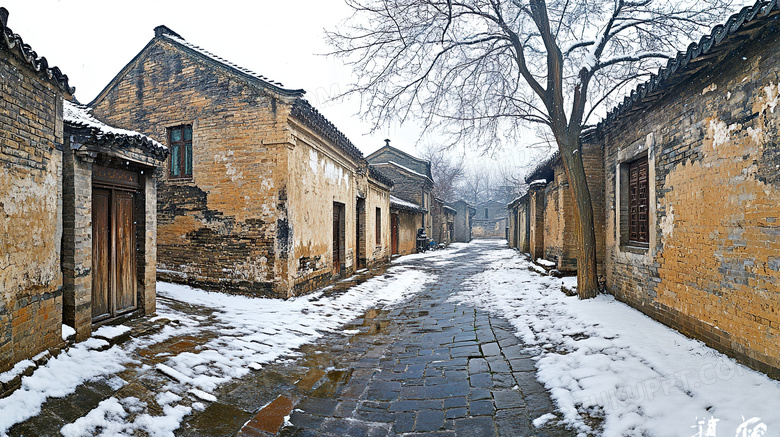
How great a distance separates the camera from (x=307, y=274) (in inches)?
353

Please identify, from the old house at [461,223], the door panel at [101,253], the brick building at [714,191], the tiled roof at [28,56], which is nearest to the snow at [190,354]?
the door panel at [101,253]

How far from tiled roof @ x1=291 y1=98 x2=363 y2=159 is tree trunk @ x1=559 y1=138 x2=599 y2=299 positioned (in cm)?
545

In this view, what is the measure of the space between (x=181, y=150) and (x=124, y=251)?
4282 mm

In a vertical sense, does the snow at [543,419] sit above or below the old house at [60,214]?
below

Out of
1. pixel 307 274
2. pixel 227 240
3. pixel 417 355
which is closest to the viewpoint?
pixel 417 355

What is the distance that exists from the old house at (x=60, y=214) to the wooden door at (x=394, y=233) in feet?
47.5

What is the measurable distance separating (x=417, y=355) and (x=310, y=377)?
1510mm

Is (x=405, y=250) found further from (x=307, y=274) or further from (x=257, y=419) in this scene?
(x=257, y=419)

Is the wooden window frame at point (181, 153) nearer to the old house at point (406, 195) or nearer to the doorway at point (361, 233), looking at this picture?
the doorway at point (361, 233)

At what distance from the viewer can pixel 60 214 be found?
4.02m

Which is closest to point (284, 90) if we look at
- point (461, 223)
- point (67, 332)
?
point (67, 332)

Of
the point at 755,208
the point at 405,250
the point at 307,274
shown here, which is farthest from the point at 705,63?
the point at 405,250

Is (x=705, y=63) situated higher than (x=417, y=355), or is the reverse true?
(x=705, y=63)

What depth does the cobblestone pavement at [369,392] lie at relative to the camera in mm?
3180
